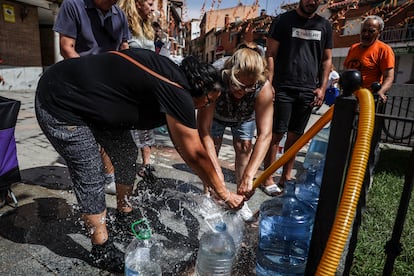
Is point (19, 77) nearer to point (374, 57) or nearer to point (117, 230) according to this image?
point (117, 230)

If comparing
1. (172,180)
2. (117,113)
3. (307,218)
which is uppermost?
(117,113)

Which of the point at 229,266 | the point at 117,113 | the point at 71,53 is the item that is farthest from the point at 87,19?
the point at 229,266

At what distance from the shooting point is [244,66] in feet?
6.83

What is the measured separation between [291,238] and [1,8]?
39.5 feet

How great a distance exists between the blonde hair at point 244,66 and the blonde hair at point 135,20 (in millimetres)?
1520

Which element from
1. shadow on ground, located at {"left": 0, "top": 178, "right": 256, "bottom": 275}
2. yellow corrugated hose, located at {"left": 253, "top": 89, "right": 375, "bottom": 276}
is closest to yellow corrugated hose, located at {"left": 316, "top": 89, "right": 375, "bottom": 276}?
yellow corrugated hose, located at {"left": 253, "top": 89, "right": 375, "bottom": 276}

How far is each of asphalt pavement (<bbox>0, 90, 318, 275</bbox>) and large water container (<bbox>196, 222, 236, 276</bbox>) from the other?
86 millimetres

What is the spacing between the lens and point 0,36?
1038 cm

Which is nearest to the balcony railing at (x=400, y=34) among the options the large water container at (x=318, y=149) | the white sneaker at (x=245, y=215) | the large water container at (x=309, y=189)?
the large water container at (x=318, y=149)

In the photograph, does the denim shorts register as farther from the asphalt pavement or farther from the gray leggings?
the gray leggings

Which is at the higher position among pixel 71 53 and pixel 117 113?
pixel 71 53

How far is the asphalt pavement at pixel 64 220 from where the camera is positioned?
6.64 feet

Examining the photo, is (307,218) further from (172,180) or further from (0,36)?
(0,36)

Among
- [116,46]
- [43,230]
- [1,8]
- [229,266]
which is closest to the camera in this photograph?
[229,266]
